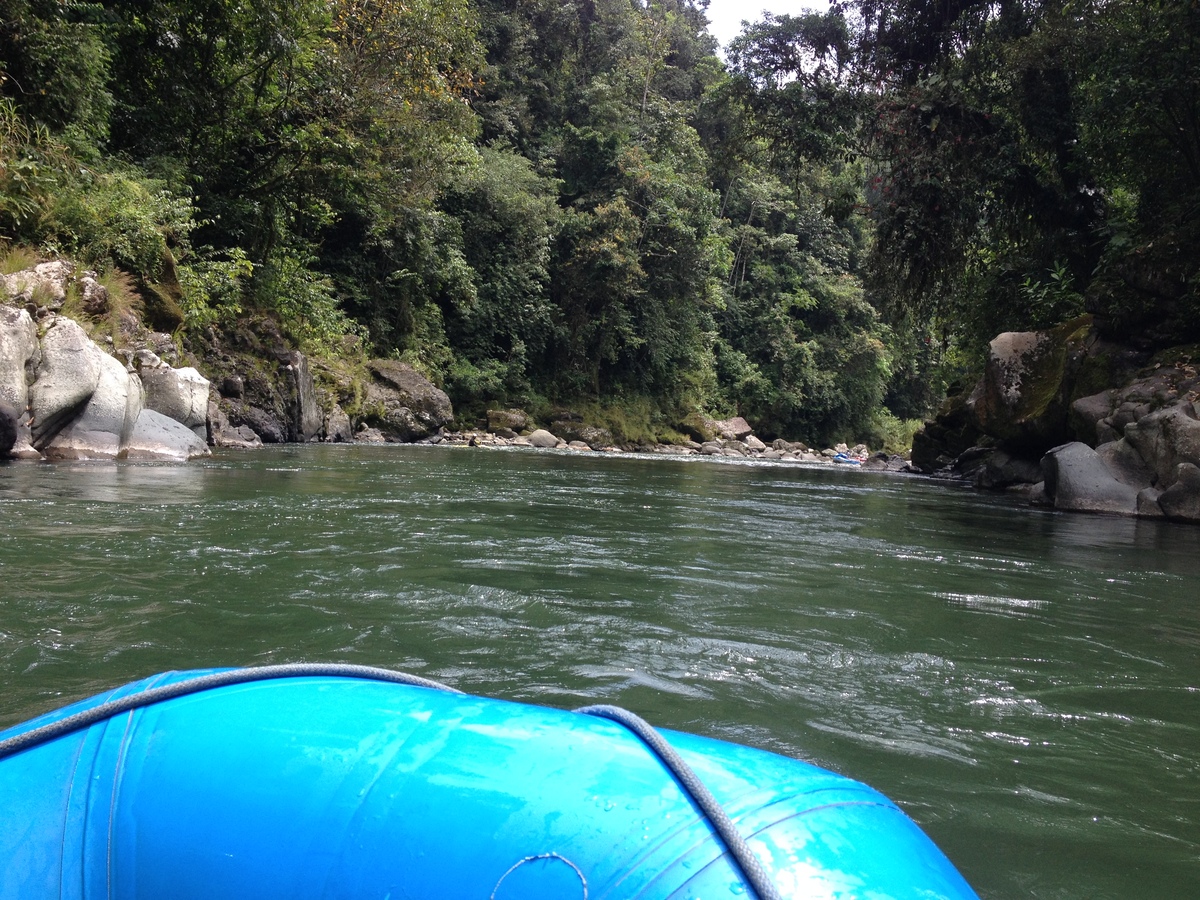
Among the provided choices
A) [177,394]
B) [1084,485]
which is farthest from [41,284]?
[1084,485]

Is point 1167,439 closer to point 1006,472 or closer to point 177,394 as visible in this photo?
point 1006,472

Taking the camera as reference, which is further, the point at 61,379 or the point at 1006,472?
the point at 1006,472

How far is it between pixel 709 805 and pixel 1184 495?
10197 millimetres

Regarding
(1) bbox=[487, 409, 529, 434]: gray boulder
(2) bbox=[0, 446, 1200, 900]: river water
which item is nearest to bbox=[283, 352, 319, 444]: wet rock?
(1) bbox=[487, 409, 529, 434]: gray boulder

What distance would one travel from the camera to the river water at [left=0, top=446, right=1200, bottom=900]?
2.40 metres

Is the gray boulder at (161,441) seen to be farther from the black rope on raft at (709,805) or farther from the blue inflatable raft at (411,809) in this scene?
the black rope on raft at (709,805)

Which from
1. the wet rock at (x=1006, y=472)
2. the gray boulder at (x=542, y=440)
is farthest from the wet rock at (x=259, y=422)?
the wet rock at (x=1006, y=472)

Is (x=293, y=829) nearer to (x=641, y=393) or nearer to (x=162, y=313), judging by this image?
(x=162, y=313)

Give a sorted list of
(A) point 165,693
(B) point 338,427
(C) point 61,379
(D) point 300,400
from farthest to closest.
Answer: (B) point 338,427
(D) point 300,400
(C) point 61,379
(A) point 165,693

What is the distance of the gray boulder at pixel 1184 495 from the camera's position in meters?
9.23

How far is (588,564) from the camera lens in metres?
5.16

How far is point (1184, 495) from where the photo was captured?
9.30 metres

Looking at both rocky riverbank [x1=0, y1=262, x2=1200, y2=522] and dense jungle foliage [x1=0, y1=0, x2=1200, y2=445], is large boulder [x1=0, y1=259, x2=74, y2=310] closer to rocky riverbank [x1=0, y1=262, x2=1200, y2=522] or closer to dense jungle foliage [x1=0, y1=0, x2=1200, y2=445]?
rocky riverbank [x1=0, y1=262, x2=1200, y2=522]

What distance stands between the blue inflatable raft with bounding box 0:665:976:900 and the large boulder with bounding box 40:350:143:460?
28.3ft
